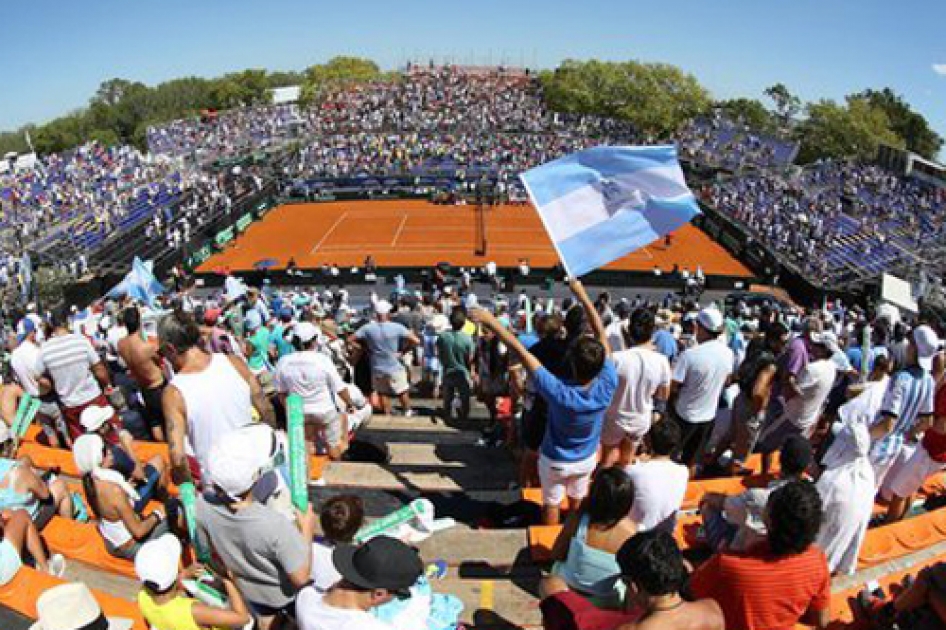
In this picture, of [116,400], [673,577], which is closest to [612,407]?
[673,577]

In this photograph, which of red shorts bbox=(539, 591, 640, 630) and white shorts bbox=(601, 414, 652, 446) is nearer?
red shorts bbox=(539, 591, 640, 630)

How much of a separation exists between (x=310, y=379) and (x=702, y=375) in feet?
12.4

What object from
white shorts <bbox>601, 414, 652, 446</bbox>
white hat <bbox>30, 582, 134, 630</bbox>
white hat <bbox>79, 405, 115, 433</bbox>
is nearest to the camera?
white hat <bbox>30, 582, 134, 630</bbox>

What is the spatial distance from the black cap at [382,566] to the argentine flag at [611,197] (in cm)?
421

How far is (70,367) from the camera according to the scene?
22.4 ft

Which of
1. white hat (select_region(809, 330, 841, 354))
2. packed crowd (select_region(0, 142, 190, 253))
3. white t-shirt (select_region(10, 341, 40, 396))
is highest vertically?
white hat (select_region(809, 330, 841, 354))

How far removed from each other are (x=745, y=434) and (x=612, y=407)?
2.15 metres

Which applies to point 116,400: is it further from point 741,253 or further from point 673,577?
point 741,253

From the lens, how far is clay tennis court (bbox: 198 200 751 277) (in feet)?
116

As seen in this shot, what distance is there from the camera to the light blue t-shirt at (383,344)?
26.2ft

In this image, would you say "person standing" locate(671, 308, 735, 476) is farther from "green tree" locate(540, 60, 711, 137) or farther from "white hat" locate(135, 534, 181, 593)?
"green tree" locate(540, 60, 711, 137)

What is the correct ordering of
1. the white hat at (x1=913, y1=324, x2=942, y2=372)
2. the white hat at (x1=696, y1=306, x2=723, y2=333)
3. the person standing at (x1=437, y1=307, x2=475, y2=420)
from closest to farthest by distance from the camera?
the white hat at (x1=913, y1=324, x2=942, y2=372)
the white hat at (x1=696, y1=306, x2=723, y2=333)
the person standing at (x1=437, y1=307, x2=475, y2=420)

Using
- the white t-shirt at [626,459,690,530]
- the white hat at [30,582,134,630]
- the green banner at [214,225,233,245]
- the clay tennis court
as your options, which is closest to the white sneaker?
the white hat at [30,582,134,630]

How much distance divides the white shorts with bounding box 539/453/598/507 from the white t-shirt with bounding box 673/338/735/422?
1831 millimetres
